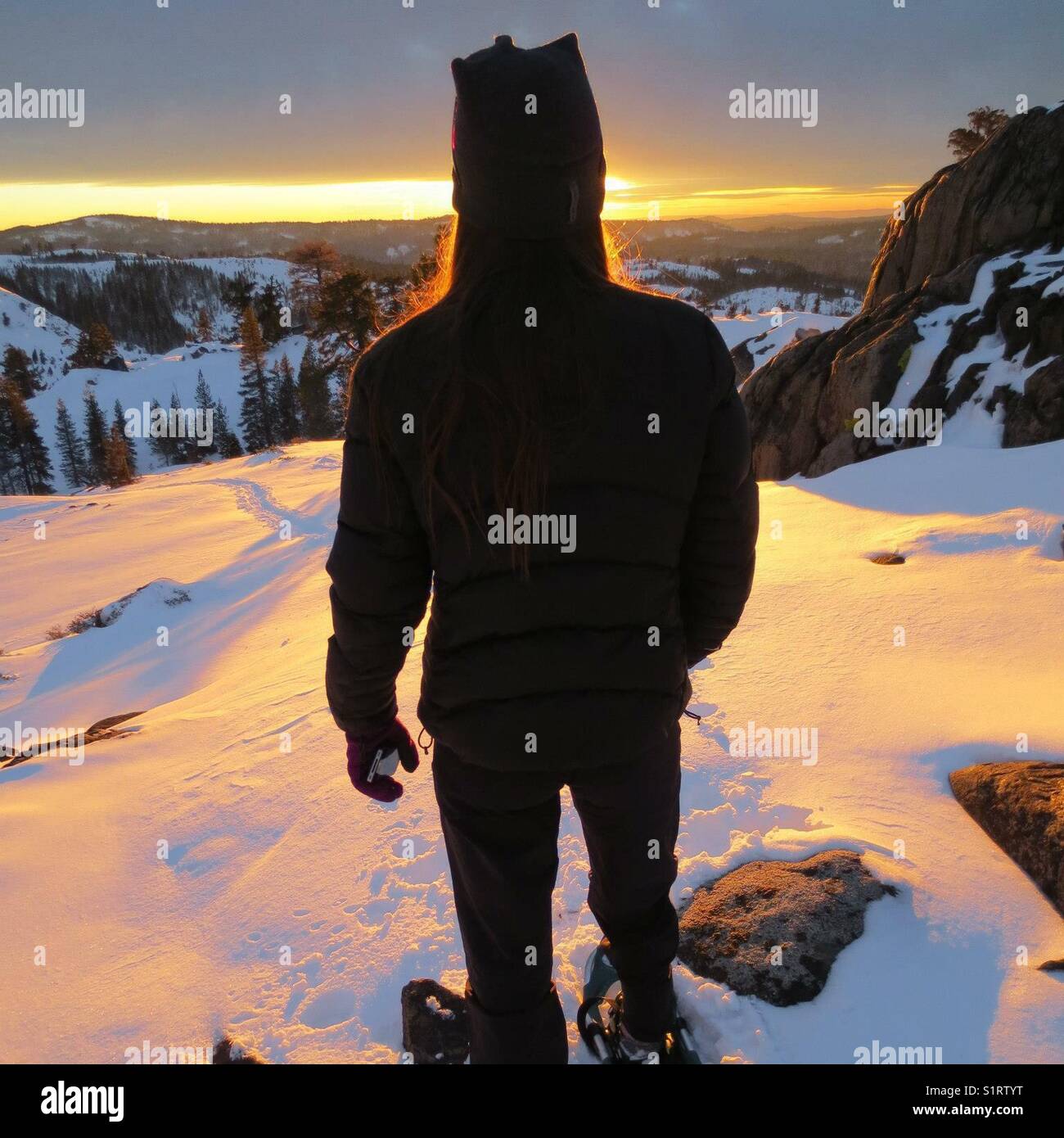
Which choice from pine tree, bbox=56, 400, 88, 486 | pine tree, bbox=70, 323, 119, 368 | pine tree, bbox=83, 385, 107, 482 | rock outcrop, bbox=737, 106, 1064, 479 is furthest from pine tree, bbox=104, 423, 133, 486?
rock outcrop, bbox=737, 106, 1064, 479

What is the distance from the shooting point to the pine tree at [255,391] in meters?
50.5

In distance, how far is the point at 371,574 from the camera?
59.2 inches

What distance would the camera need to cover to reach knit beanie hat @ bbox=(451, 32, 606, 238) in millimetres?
1265

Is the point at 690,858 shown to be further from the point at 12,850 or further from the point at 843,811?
the point at 12,850

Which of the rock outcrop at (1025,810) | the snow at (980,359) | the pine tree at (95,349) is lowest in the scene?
the rock outcrop at (1025,810)

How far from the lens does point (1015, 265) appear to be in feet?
57.2

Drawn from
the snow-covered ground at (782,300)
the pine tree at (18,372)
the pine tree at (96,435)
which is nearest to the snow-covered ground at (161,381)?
the pine tree at (18,372)

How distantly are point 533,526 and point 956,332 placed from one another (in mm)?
19058

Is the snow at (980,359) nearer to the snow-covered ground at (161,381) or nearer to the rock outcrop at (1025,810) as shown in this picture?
the rock outcrop at (1025,810)

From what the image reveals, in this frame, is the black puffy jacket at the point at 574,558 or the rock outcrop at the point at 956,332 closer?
the black puffy jacket at the point at 574,558

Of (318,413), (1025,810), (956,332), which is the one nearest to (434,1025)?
(1025,810)

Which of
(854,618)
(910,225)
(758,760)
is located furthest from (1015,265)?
(758,760)

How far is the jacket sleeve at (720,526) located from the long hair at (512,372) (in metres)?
0.31

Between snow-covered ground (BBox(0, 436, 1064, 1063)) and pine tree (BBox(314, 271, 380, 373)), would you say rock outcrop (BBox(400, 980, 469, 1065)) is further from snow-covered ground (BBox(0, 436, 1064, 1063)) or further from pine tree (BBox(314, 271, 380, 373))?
pine tree (BBox(314, 271, 380, 373))
